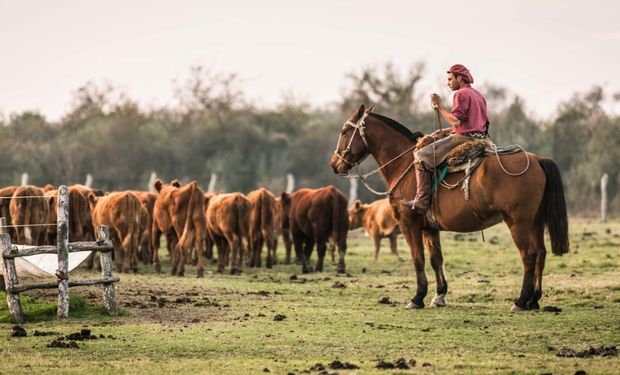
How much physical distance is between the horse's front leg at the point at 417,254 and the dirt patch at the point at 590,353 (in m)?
5.02

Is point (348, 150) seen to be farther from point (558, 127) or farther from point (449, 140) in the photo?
point (558, 127)

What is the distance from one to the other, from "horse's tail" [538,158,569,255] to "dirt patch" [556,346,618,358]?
4044 millimetres

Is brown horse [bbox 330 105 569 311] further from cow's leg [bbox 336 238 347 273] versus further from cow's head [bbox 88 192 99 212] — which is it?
cow's head [bbox 88 192 99 212]

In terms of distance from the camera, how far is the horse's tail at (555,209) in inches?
631

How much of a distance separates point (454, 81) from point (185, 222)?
945cm

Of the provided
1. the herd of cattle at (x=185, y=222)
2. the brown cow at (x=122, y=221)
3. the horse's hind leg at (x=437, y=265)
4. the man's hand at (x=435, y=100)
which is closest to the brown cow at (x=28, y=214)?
the herd of cattle at (x=185, y=222)

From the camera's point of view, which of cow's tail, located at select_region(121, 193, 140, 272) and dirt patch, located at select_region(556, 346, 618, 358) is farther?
cow's tail, located at select_region(121, 193, 140, 272)

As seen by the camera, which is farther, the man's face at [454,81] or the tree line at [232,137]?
the tree line at [232,137]

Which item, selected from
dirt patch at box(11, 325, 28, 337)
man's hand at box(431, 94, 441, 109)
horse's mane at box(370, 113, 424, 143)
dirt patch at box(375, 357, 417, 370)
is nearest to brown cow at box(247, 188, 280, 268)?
horse's mane at box(370, 113, 424, 143)

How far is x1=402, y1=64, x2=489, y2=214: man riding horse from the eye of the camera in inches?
650

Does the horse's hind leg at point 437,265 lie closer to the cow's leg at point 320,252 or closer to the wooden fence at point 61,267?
the wooden fence at point 61,267

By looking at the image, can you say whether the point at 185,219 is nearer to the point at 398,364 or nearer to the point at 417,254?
the point at 417,254

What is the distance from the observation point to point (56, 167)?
2339 inches

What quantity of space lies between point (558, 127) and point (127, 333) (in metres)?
52.6
